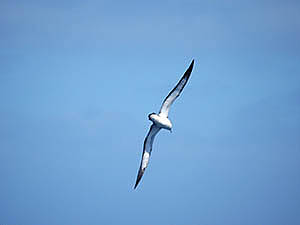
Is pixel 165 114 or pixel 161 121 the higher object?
pixel 165 114

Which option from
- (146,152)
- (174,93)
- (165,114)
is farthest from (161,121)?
(146,152)

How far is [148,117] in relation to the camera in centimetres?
5675

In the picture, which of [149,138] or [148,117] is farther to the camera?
[149,138]

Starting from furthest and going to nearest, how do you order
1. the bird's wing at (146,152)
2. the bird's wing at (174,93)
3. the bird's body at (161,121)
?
the bird's wing at (146,152)
the bird's body at (161,121)
the bird's wing at (174,93)

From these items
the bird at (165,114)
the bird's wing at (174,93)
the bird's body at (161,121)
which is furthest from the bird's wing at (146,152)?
the bird's wing at (174,93)

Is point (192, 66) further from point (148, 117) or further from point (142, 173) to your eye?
point (142, 173)

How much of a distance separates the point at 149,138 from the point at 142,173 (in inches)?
147

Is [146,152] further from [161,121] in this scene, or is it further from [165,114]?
[161,121]

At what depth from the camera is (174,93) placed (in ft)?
186

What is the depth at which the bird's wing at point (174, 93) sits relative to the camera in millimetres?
55750

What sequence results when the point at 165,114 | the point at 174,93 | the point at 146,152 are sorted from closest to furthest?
1. the point at 174,93
2. the point at 165,114
3. the point at 146,152

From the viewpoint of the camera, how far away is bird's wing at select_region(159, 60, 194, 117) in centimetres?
5575

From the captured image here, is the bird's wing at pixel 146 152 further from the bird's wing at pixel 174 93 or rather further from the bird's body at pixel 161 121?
the bird's wing at pixel 174 93

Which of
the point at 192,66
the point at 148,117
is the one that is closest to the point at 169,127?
the point at 148,117
